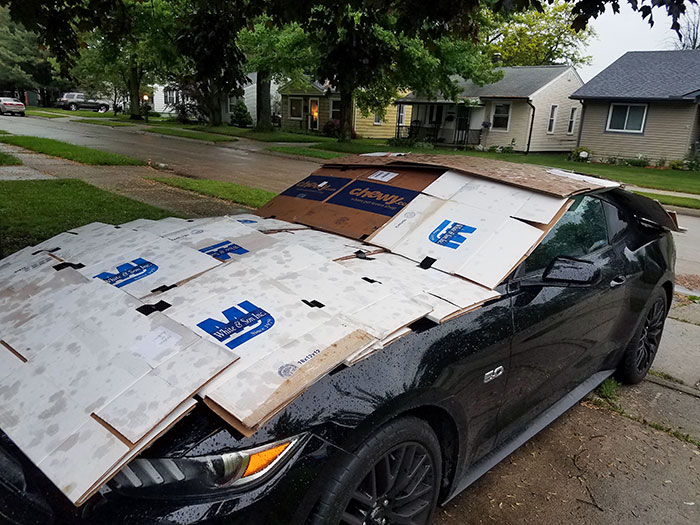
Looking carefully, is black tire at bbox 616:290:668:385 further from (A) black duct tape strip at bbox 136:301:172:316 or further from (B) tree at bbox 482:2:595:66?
(B) tree at bbox 482:2:595:66

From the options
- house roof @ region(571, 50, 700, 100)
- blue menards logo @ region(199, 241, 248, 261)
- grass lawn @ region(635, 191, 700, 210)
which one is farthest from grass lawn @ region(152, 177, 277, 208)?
house roof @ region(571, 50, 700, 100)

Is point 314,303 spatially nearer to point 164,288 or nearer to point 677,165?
point 164,288

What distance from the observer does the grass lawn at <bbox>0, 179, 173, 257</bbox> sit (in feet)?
21.5

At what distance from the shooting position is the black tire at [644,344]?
387cm

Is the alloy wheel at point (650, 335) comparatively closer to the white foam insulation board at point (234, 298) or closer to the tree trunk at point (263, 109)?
the white foam insulation board at point (234, 298)

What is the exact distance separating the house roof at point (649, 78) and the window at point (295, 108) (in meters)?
19.1

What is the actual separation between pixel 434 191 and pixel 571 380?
1395 millimetres

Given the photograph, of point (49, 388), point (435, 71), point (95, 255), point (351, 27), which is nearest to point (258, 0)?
point (351, 27)

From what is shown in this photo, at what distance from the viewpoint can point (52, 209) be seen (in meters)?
7.96

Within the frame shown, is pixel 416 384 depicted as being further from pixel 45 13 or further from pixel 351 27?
pixel 45 13

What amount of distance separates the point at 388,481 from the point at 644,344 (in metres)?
2.89

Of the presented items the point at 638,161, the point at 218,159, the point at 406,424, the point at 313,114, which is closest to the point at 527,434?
the point at 406,424

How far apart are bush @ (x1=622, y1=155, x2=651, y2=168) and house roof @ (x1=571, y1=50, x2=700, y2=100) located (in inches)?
100

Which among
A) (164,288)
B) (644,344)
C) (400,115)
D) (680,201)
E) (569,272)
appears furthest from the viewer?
(400,115)
